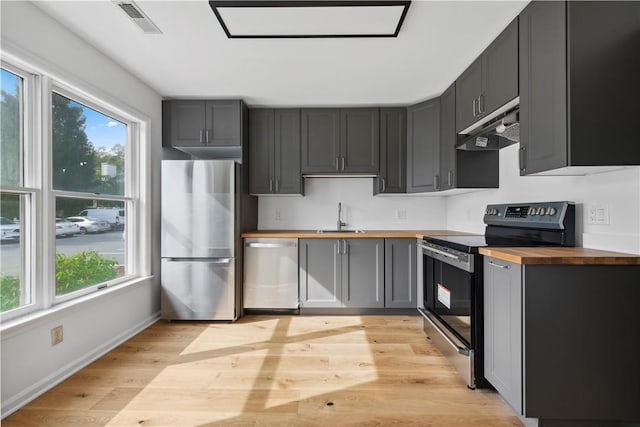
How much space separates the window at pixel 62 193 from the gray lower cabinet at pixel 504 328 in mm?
2755

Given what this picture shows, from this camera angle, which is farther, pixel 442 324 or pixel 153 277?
pixel 153 277

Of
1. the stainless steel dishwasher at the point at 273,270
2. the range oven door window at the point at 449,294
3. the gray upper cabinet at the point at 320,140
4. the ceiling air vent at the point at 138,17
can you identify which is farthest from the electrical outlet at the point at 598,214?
the ceiling air vent at the point at 138,17

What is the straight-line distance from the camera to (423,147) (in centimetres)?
355

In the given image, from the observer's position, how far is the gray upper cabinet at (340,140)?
370cm

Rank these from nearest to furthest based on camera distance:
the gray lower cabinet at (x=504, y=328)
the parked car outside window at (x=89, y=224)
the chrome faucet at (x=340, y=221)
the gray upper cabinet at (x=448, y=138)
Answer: the gray lower cabinet at (x=504, y=328) → the parked car outside window at (x=89, y=224) → the gray upper cabinet at (x=448, y=138) → the chrome faucet at (x=340, y=221)

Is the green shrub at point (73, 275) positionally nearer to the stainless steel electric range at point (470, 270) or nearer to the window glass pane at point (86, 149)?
the window glass pane at point (86, 149)

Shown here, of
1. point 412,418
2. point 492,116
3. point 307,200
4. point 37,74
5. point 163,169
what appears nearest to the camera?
point 412,418

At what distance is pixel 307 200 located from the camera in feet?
13.3

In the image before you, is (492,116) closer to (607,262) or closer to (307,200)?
(607,262)

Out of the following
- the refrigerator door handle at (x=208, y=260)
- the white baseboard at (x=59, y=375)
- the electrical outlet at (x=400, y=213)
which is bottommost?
the white baseboard at (x=59, y=375)

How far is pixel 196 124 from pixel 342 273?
7.32ft

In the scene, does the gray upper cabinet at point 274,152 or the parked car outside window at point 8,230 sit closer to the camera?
the parked car outside window at point 8,230

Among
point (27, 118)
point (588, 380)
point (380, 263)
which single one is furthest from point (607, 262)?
point (27, 118)

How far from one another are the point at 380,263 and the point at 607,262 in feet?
6.78
